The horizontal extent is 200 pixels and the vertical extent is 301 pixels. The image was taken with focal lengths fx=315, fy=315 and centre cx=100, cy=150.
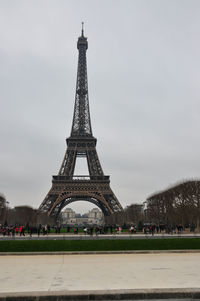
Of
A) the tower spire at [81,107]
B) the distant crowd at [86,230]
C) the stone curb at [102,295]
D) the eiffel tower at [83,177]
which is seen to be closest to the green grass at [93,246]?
the stone curb at [102,295]

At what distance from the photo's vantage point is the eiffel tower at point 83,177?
8238 centimetres

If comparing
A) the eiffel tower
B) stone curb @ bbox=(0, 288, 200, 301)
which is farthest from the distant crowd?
stone curb @ bbox=(0, 288, 200, 301)

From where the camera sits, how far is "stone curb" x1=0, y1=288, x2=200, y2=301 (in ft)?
30.7

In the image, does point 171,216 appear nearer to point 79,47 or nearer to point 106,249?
point 106,249

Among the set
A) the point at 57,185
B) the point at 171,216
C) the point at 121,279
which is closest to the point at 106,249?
the point at 121,279

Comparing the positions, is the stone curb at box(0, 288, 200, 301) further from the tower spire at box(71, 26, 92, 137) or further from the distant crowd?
the tower spire at box(71, 26, 92, 137)

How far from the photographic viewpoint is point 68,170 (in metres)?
87.4

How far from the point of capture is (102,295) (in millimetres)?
9477

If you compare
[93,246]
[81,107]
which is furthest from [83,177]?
[93,246]

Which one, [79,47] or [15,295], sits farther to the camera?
[79,47]

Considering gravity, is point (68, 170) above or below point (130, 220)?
above

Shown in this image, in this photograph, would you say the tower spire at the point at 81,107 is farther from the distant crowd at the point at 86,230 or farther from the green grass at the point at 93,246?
the green grass at the point at 93,246

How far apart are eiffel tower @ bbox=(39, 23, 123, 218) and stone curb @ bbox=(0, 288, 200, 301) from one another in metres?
70.2

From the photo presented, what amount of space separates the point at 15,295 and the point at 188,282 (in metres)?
5.76
